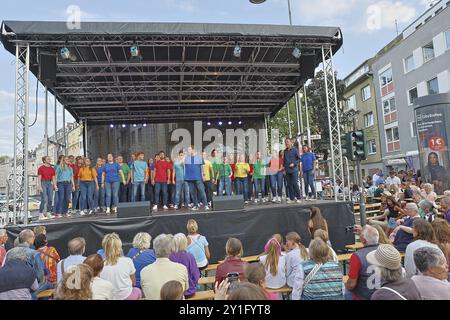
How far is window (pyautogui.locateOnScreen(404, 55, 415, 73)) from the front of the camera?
76.4 ft

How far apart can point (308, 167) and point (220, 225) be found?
10.2ft

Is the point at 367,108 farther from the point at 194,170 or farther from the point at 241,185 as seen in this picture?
the point at 194,170

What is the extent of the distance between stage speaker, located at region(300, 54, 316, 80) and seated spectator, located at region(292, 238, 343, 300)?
744cm

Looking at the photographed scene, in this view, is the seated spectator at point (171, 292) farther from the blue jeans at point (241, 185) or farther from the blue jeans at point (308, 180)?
the blue jeans at point (241, 185)

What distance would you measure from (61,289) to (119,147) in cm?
1141

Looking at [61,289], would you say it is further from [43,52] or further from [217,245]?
[43,52]

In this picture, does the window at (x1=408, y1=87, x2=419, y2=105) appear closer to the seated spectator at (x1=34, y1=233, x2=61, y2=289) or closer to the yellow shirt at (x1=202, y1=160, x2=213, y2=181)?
the yellow shirt at (x1=202, y1=160, x2=213, y2=181)

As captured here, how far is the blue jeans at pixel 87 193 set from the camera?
880 cm

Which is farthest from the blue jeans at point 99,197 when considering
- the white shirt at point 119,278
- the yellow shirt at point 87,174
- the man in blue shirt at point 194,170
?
the white shirt at point 119,278

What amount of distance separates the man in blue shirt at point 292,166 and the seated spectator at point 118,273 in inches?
242

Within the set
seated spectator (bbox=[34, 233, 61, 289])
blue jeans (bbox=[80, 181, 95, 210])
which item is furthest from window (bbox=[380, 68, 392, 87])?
seated spectator (bbox=[34, 233, 61, 289])

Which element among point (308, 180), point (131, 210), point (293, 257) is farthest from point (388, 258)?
point (308, 180)

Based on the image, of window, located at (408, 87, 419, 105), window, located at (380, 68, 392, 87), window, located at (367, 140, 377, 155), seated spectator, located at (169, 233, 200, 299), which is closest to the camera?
seated spectator, located at (169, 233, 200, 299)
